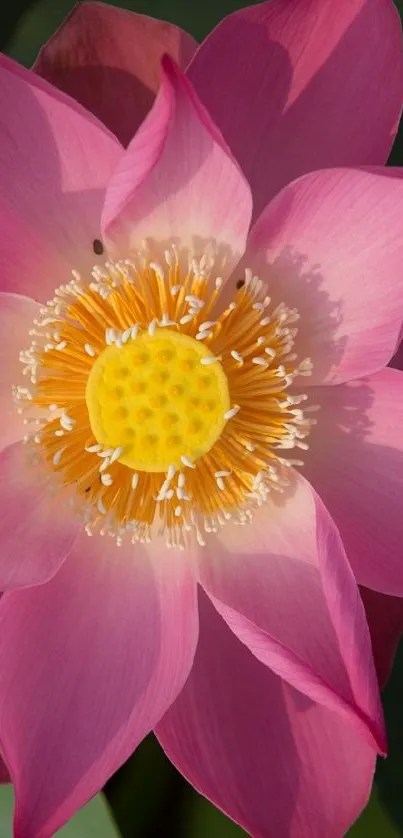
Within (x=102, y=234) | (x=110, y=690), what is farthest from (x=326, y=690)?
(x=102, y=234)

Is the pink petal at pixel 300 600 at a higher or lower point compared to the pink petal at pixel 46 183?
lower

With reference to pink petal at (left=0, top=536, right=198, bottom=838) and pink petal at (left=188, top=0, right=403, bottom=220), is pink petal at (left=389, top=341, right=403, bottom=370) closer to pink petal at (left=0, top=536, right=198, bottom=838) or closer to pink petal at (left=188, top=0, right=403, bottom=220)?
pink petal at (left=188, top=0, right=403, bottom=220)

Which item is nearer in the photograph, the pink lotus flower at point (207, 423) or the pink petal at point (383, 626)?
the pink lotus flower at point (207, 423)

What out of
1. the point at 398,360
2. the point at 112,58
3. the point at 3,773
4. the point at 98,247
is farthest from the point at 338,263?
the point at 3,773

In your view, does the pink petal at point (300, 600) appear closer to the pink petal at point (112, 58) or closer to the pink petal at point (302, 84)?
the pink petal at point (302, 84)

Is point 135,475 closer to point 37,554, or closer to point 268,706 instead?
point 37,554

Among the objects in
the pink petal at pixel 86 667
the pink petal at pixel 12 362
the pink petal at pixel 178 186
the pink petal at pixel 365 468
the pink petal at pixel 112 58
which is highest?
the pink petal at pixel 112 58

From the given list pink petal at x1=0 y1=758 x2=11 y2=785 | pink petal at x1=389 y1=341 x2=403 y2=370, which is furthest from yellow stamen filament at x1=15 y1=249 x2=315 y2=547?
pink petal at x1=0 y1=758 x2=11 y2=785

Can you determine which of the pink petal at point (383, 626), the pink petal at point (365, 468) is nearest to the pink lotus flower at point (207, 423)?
the pink petal at point (365, 468)
